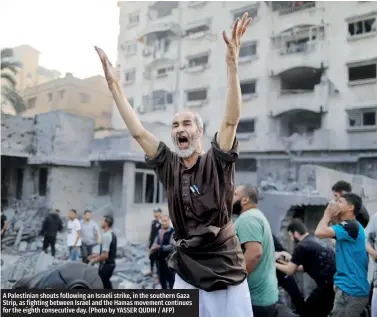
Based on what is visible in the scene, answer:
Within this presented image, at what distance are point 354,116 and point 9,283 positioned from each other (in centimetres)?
396

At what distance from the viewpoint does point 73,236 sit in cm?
452

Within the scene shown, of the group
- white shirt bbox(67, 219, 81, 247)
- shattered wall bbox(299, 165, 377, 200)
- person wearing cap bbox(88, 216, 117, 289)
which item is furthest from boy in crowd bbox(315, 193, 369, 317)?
white shirt bbox(67, 219, 81, 247)

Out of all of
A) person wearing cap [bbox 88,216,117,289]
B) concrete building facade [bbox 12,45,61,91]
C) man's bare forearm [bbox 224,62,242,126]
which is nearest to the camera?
man's bare forearm [bbox 224,62,242,126]

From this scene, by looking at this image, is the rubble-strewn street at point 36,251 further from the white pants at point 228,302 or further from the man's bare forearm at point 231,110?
the man's bare forearm at point 231,110

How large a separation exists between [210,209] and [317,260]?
1.76 metres

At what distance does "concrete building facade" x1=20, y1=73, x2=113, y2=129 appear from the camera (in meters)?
3.59

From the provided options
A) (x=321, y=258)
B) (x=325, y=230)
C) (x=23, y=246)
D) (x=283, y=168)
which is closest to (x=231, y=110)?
(x=325, y=230)

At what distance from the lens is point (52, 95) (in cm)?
404

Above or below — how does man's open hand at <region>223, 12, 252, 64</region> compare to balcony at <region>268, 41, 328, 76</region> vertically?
below

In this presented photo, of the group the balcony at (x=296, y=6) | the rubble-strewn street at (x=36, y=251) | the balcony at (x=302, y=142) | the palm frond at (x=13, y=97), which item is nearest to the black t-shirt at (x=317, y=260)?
the balcony at (x=302, y=142)

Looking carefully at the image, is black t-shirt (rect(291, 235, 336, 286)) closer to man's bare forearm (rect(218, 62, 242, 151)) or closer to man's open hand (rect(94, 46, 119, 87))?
man's bare forearm (rect(218, 62, 242, 151))

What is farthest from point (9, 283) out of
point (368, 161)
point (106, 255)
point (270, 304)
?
point (368, 161)

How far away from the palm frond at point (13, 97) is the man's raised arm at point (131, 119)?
9.19 feet

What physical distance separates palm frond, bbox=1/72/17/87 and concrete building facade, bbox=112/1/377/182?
3.88ft
